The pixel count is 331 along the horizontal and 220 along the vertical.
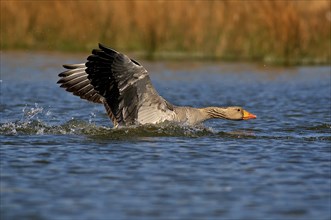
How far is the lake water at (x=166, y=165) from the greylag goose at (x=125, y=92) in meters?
0.17

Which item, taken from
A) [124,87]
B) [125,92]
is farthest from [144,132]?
[124,87]

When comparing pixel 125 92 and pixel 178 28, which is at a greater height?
pixel 178 28

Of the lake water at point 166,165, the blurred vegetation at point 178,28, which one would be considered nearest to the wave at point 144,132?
the lake water at point 166,165

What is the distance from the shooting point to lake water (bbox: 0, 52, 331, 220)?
725cm

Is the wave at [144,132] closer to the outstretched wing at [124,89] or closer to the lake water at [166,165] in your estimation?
the lake water at [166,165]

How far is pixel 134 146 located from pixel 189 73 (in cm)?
1177

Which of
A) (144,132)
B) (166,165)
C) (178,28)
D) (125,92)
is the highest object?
(178,28)

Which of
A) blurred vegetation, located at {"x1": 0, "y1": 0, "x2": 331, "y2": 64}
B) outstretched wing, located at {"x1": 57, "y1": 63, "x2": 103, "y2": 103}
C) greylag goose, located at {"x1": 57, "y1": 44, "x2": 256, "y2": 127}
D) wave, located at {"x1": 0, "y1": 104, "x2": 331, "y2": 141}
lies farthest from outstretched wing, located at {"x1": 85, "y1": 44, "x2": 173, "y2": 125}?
blurred vegetation, located at {"x1": 0, "y1": 0, "x2": 331, "y2": 64}

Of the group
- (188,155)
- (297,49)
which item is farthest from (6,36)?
(188,155)

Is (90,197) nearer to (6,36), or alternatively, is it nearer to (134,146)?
(134,146)

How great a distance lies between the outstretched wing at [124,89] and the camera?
10836 mm

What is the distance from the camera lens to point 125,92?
11.3 m

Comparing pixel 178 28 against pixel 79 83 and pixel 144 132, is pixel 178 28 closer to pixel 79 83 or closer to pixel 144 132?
pixel 79 83

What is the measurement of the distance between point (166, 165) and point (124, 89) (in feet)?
6.99
